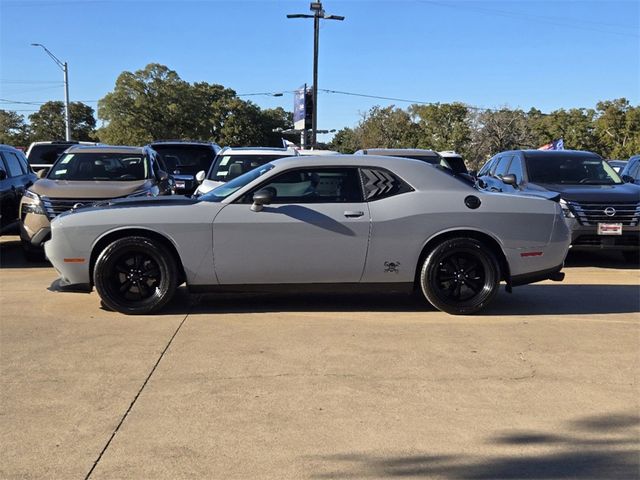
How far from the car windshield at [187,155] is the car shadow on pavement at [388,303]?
783 centimetres

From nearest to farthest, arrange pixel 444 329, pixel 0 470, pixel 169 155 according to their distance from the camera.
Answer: pixel 0 470 → pixel 444 329 → pixel 169 155

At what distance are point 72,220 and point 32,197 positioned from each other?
344 centimetres

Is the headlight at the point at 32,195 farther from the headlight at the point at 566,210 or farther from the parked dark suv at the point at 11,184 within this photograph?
the headlight at the point at 566,210

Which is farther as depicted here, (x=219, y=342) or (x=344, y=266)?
(x=344, y=266)

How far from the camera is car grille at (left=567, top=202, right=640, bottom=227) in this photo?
353 inches

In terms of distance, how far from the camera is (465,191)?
6.03 metres

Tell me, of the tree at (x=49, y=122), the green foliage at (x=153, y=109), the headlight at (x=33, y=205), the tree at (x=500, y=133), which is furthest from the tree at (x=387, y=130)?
the headlight at (x=33, y=205)

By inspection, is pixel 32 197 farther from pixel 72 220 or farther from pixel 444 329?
pixel 444 329

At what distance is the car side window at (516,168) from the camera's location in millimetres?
10580

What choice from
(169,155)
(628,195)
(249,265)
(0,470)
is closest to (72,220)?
(249,265)

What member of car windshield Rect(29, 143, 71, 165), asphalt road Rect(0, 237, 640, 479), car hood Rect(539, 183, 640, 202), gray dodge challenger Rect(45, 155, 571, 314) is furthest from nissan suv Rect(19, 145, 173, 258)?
car windshield Rect(29, 143, 71, 165)

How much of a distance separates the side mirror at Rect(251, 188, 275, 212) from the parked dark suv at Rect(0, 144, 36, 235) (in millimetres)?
6072

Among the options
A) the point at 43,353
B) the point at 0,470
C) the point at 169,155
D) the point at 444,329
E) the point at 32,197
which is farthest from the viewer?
the point at 169,155

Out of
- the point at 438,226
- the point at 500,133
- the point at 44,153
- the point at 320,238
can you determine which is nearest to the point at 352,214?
the point at 320,238
